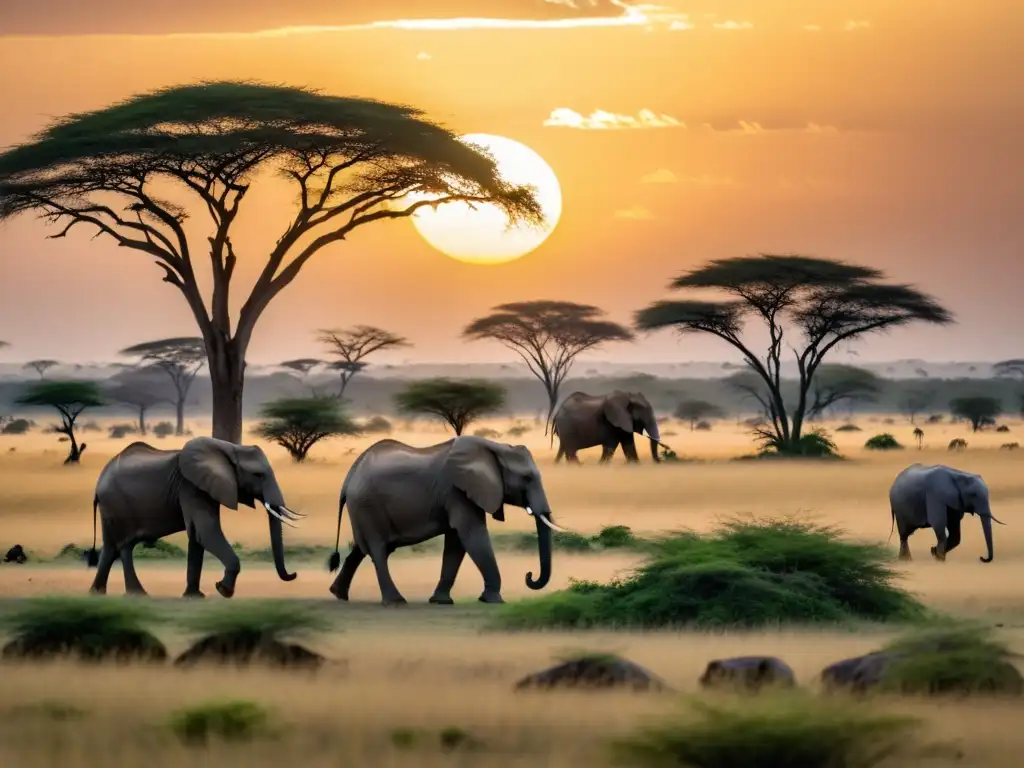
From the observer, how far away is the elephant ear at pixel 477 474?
1764cm

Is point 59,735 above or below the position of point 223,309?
below

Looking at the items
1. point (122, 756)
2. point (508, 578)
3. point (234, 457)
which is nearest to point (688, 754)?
point (122, 756)

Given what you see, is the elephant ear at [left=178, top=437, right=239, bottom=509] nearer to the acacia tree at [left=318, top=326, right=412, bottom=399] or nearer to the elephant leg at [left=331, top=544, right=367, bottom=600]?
the elephant leg at [left=331, top=544, right=367, bottom=600]

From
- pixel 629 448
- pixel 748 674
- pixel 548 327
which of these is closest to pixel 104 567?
pixel 748 674

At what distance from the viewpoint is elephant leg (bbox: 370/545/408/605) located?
18.0 metres

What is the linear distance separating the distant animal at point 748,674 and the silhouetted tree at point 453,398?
38.7 m

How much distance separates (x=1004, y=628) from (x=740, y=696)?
605cm

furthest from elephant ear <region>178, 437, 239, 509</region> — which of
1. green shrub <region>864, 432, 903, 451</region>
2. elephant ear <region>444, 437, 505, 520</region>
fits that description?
green shrub <region>864, 432, 903, 451</region>

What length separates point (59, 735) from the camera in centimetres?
1042

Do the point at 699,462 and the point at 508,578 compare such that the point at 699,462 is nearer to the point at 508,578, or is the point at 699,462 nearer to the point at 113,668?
the point at 508,578

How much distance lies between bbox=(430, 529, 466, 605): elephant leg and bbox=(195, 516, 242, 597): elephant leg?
1.93 metres

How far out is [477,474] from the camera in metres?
17.7

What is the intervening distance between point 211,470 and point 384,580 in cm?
208

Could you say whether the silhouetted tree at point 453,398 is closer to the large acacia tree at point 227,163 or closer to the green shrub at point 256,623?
the large acacia tree at point 227,163
